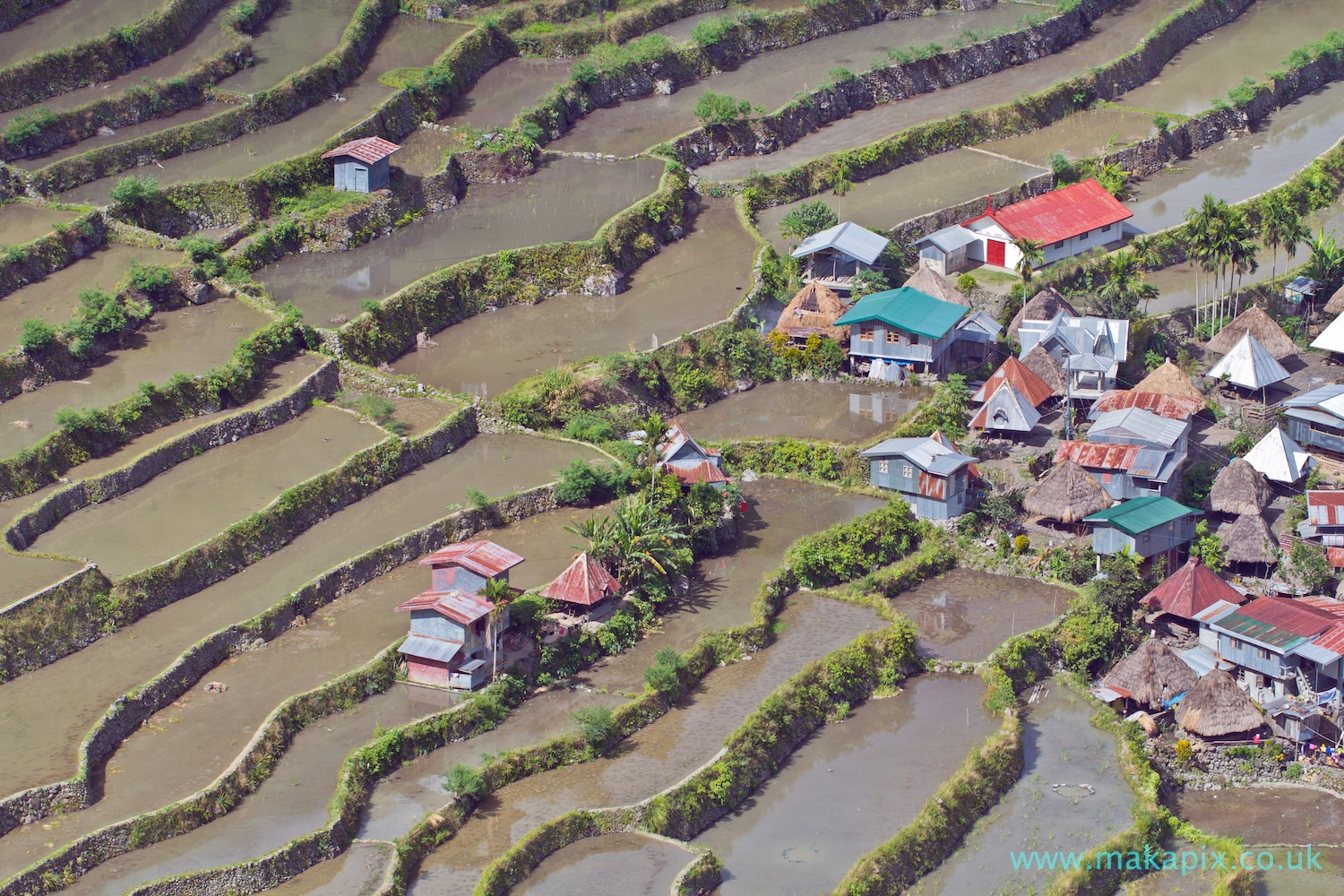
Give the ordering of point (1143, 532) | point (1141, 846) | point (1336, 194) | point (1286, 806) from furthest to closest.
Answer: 1. point (1336, 194)
2. point (1143, 532)
3. point (1286, 806)
4. point (1141, 846)

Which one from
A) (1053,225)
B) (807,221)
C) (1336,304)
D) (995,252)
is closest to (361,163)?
(807,221)

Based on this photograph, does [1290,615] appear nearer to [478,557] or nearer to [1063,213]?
[478,557]

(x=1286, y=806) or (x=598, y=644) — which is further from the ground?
(x=598, y=644)

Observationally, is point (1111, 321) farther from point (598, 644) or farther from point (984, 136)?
point (598, 644)

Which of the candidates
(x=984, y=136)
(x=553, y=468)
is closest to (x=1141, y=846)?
(x=553, y=468)

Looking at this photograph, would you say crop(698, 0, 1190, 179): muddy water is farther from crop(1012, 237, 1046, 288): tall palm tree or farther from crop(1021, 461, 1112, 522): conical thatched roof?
crop(1021, 461, 1112, 522): conical thatched roof
